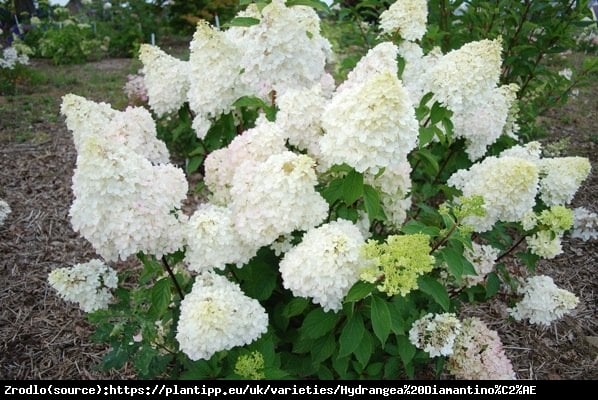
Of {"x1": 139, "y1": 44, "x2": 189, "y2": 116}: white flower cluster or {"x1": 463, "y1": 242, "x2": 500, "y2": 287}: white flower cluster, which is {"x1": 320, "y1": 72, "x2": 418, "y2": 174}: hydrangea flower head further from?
{"x1": 139, "y1": 44, "x2": 189, "y2": 116}: white flower cluster

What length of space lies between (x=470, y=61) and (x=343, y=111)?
78 cm

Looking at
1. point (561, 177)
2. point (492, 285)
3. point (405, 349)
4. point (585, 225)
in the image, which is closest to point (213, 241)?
point (405, 349)

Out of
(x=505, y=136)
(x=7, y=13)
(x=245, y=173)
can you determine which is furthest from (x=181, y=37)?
(x=245, y=173)

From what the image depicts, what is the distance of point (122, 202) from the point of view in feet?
5.63

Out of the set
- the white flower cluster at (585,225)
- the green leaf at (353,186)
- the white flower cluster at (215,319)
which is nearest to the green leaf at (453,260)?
the green leaf at (353,186)

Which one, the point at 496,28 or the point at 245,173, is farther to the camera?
the point at 496,28

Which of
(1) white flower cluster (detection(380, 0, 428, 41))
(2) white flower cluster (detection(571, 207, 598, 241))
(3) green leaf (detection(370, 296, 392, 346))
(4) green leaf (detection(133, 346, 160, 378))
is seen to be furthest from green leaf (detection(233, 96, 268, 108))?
(2) white flower cluster (detection(571, 207, 598, 241))

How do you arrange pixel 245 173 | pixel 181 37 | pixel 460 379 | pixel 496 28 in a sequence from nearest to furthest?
pixel 245 173, pixel 460 379, pixel 496 28, pixel 181 37

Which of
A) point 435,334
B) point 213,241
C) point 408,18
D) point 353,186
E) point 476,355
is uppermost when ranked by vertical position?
point 408,18

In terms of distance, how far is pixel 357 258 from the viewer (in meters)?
1.72

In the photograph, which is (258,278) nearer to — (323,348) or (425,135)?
(323,348)

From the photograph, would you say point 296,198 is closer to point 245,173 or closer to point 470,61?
point 245,173

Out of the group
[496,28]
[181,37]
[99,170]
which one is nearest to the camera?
[99,170]

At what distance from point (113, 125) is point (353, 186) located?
44.8 inches
